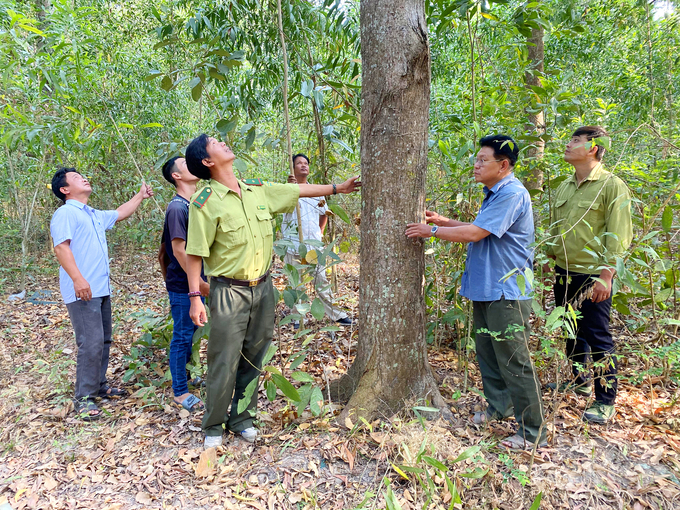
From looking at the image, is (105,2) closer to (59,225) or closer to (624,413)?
(59,225)

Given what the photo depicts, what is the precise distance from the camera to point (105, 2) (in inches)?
218

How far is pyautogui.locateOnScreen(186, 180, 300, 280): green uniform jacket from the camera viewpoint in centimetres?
219

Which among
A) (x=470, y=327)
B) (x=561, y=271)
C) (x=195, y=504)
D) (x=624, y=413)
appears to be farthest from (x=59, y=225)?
(x=624, y=413)

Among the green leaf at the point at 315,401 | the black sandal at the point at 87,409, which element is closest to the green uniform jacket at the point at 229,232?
the green leaf at the point at 315,401

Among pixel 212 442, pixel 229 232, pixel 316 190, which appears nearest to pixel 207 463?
pixel 212 442

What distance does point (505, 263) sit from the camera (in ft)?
7.39

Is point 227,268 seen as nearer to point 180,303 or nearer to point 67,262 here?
point 180,303

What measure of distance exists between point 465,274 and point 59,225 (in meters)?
2.69

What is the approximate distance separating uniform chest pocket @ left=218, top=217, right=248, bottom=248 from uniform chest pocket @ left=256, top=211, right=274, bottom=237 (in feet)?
0.46

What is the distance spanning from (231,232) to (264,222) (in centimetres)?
24

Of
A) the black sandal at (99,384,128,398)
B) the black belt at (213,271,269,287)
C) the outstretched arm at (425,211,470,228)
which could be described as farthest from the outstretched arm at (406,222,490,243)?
the black sandal at (99,384,128,398)

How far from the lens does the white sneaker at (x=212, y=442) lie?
7.68ft

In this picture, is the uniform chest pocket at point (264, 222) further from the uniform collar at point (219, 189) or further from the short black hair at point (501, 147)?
the short black hair at point (501, 147)

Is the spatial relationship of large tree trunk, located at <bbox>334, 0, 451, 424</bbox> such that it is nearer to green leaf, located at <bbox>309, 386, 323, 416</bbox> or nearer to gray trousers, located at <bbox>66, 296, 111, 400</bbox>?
green leaf, located at <bbox>309, 386, 323, 416</bbox>
